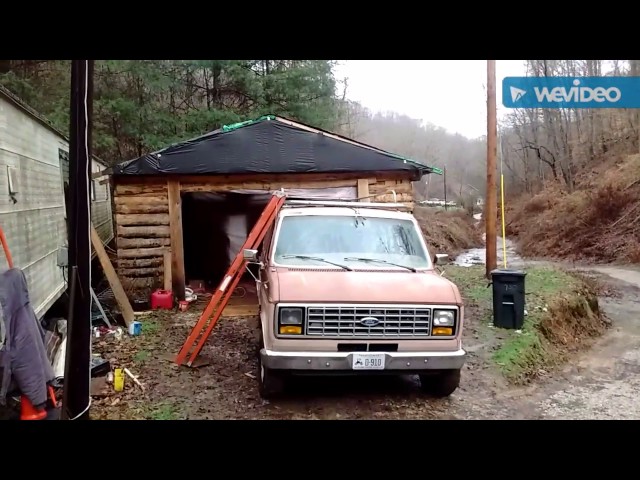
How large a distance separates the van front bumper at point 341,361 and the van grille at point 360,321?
0.19m

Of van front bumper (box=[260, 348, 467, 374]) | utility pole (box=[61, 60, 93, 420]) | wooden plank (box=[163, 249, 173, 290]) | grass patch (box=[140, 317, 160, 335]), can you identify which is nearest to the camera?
utility pole (box=[61, 60, 93, 420])

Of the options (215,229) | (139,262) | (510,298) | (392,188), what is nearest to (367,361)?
(510,298)

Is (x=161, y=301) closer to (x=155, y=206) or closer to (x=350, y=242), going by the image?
(x=155, y=206)

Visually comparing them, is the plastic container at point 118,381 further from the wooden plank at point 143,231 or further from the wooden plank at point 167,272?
the wooden plank at point 143,231

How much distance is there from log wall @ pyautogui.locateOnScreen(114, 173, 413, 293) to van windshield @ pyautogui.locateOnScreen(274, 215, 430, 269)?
4180 mm

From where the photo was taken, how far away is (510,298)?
27.7 ft

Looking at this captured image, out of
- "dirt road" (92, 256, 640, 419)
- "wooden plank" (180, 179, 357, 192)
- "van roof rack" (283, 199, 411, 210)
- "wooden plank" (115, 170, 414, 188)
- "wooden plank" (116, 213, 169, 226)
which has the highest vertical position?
"wooden plank" (115, 170, 414, 188)

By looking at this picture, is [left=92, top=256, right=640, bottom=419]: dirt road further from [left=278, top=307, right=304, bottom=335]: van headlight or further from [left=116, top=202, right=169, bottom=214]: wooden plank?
[left=116, top=202, right=169, bottom=214]: wooden plank

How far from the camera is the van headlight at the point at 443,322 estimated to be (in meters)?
5.04

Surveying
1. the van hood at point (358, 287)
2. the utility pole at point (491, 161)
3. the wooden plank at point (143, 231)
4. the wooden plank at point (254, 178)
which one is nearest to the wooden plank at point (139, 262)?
the wooden plank at point (143, 231)

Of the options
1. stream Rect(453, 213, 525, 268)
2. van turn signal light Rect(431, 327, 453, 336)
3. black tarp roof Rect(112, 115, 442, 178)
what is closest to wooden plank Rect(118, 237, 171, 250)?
black tarp roof Rect(112, 115, 442, 178)

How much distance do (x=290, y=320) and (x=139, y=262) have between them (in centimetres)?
652

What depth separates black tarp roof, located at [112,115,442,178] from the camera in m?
10.3
